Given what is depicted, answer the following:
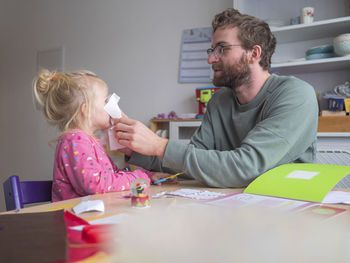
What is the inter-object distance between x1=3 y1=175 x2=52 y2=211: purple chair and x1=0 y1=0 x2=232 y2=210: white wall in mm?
1930

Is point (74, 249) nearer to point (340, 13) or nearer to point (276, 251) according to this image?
point (276, 251)

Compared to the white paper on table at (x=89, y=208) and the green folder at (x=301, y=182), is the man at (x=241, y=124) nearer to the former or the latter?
the green folder at (x=301, y=182)

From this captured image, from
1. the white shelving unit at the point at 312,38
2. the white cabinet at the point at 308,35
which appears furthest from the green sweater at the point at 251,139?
the white cabinet at the point at 308,35

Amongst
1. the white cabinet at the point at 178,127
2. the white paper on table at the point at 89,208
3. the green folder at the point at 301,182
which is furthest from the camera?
the white cabinet at the point at 178,127

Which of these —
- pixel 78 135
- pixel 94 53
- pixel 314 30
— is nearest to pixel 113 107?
pixel 78 135

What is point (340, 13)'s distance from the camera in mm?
2254

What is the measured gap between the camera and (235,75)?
1327 millimetres

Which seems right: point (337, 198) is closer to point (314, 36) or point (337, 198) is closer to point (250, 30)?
point (250, 30)

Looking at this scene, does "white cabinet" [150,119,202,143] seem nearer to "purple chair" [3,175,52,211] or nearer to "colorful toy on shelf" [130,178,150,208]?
"purple chair" [3,175,52,211]

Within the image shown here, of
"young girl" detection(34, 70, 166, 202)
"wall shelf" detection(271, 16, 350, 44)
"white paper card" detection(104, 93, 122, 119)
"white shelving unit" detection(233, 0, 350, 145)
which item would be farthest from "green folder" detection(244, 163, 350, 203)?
"wall shelf" detection(271, 16, 350, 44)

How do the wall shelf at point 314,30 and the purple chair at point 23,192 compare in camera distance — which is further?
the wall shelf at point 314,30

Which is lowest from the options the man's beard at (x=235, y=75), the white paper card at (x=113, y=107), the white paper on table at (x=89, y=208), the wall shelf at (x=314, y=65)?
the white paper on table at (x=89, y=208)

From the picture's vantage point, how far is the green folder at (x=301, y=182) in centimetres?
69

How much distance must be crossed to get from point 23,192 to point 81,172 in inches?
7.6
